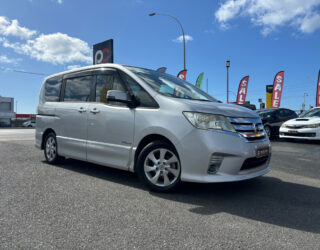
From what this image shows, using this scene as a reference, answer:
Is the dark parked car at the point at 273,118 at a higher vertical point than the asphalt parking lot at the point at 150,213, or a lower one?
higher

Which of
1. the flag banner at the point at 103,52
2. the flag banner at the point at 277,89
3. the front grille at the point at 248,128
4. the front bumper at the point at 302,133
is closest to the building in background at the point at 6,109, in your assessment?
the flag banner at the point at 103,52

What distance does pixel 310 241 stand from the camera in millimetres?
2373

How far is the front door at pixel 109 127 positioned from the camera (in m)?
4.03

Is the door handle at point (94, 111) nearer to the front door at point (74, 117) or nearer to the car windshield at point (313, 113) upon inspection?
the front door at point (74, 117)

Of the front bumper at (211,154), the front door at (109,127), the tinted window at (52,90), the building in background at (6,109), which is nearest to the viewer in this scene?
the front bumper at (211,154)

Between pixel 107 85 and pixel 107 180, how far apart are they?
5.05ft

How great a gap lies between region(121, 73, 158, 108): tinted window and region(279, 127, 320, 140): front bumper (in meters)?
8.00

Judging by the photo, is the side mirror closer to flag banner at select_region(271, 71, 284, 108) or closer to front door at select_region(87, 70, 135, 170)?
front door at select_region(87, 70, 135, 170)

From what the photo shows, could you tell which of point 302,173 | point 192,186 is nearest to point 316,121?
point 302,173

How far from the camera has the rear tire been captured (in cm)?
550

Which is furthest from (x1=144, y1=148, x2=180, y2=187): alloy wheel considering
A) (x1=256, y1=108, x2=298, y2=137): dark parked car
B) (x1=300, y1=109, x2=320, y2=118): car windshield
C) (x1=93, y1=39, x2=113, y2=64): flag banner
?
(x1=93, y1=39, x2=113, y2=64): flag banner

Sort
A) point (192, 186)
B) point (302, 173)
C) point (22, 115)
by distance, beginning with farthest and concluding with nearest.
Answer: point (22, 115) < point (302, 173) < point (192, 186)

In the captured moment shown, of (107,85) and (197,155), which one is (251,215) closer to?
(197,155)

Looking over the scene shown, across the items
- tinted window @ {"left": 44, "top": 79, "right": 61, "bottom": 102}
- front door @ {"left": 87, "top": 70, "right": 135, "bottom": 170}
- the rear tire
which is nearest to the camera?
front door @ {"left": 87, "top": 70, "right": 135, "bottom": 170}
